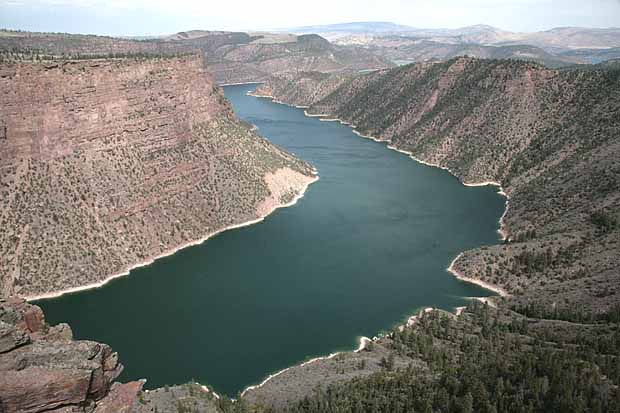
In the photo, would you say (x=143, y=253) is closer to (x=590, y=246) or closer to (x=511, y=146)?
(x=590, y=246)

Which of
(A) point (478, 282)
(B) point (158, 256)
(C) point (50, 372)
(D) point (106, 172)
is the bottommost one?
(B) point (158, 256)

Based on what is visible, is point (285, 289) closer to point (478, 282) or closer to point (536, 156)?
point (478, 282)

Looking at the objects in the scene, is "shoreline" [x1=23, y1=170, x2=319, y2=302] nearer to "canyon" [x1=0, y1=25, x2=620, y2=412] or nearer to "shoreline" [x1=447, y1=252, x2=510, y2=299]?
"canyon" [x1=0, y1=25, x2=620, y2=412]

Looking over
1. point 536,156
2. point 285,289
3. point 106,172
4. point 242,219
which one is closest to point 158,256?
point 106,172

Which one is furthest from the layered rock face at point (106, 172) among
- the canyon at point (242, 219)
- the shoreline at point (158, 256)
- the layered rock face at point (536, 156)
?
the layered rock face at point (536, 156)

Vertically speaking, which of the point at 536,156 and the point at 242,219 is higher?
the point at 536,156

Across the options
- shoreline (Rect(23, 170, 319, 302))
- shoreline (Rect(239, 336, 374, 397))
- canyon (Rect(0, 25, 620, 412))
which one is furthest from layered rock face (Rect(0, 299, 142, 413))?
shoreline (Rect(23, 170, 319, 302))

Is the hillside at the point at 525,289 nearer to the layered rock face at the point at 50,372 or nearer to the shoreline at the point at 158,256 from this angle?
the layered rock face at the point at 50,372
